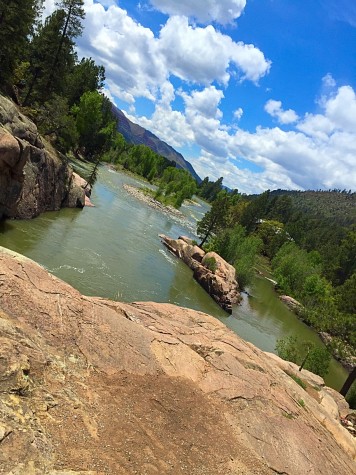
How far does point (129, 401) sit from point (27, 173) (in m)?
28.6

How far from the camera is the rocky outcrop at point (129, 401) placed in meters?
7.29

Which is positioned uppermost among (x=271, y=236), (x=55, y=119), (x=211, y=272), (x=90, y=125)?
(x=90, y=125)

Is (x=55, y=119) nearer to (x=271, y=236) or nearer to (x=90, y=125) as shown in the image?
(x=90, y=125)

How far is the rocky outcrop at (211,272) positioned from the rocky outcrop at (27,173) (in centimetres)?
1619

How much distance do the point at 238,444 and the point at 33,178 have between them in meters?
30.5

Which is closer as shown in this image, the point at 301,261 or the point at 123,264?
the point at 123,264

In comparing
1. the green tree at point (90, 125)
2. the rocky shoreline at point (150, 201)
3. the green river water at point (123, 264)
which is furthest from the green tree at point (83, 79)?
the green river water at point (123, 264)

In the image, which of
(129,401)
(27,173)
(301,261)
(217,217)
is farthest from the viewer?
(301,261)

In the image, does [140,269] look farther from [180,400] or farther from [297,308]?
[297,308]

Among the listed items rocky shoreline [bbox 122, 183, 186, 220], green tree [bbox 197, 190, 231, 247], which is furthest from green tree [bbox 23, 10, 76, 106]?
rocky shoreline [bbox 122, 183, 186, 220]

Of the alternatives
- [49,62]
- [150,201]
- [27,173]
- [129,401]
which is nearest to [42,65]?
[49,62]

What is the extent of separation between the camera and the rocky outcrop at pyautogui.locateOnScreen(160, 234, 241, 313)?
4322cm

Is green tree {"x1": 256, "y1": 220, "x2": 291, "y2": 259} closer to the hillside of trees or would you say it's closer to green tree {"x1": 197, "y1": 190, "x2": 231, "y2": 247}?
green tree {"x1": 197, "y1": 190, "x2": 231, "y2": 247}

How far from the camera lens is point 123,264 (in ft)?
117
